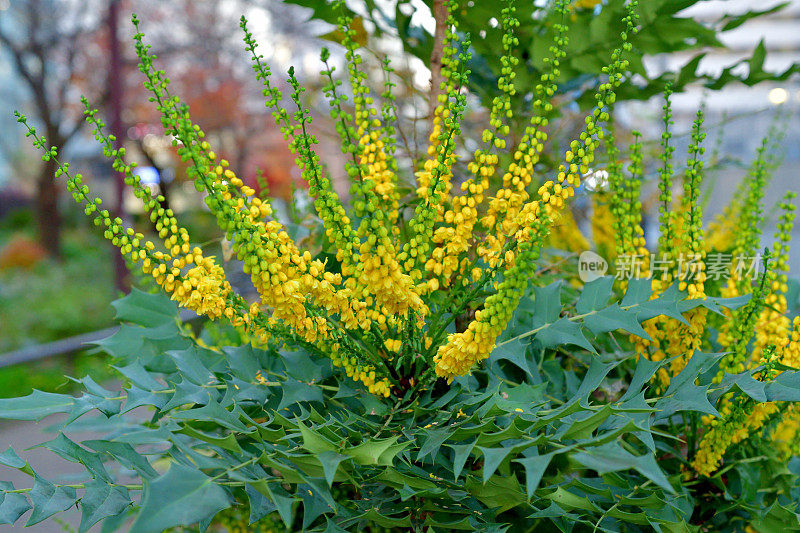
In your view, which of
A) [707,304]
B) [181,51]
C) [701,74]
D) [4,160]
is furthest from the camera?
[4,160]

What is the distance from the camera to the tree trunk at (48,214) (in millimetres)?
8195

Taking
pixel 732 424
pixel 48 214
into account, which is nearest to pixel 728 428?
pixel 732 424

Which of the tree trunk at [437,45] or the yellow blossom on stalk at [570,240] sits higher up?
the tree trunk at [437,45]

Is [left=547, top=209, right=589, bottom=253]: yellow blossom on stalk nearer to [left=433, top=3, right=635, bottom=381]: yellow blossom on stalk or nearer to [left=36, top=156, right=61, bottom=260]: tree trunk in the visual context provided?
[left=433, top=3, right=635, bottom=381]: yellow blossom on stalk

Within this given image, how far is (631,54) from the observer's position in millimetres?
992

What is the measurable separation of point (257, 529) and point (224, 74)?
320 inches

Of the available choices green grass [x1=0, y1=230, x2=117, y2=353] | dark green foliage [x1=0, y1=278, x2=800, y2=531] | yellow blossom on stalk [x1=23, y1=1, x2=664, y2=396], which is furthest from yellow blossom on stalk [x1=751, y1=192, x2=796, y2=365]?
green grass [x1=0, y1=230, x2=117, y2=353]

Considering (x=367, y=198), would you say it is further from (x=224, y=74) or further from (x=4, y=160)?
(x=4, y=160)

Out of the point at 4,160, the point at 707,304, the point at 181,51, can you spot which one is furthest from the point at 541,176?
the point at 4,160

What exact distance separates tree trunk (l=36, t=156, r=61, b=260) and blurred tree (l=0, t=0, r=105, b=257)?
38cm

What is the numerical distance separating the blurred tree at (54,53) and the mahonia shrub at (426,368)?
7.37 meters

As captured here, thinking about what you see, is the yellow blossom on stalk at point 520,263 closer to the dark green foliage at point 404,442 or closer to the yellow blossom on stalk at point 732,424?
the dark green foliage at point 404,442

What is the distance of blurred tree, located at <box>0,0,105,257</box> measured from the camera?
7191 millimetres

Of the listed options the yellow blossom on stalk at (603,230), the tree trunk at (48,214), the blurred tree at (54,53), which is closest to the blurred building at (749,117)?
the yellow blossom on stalk at (603,230)
